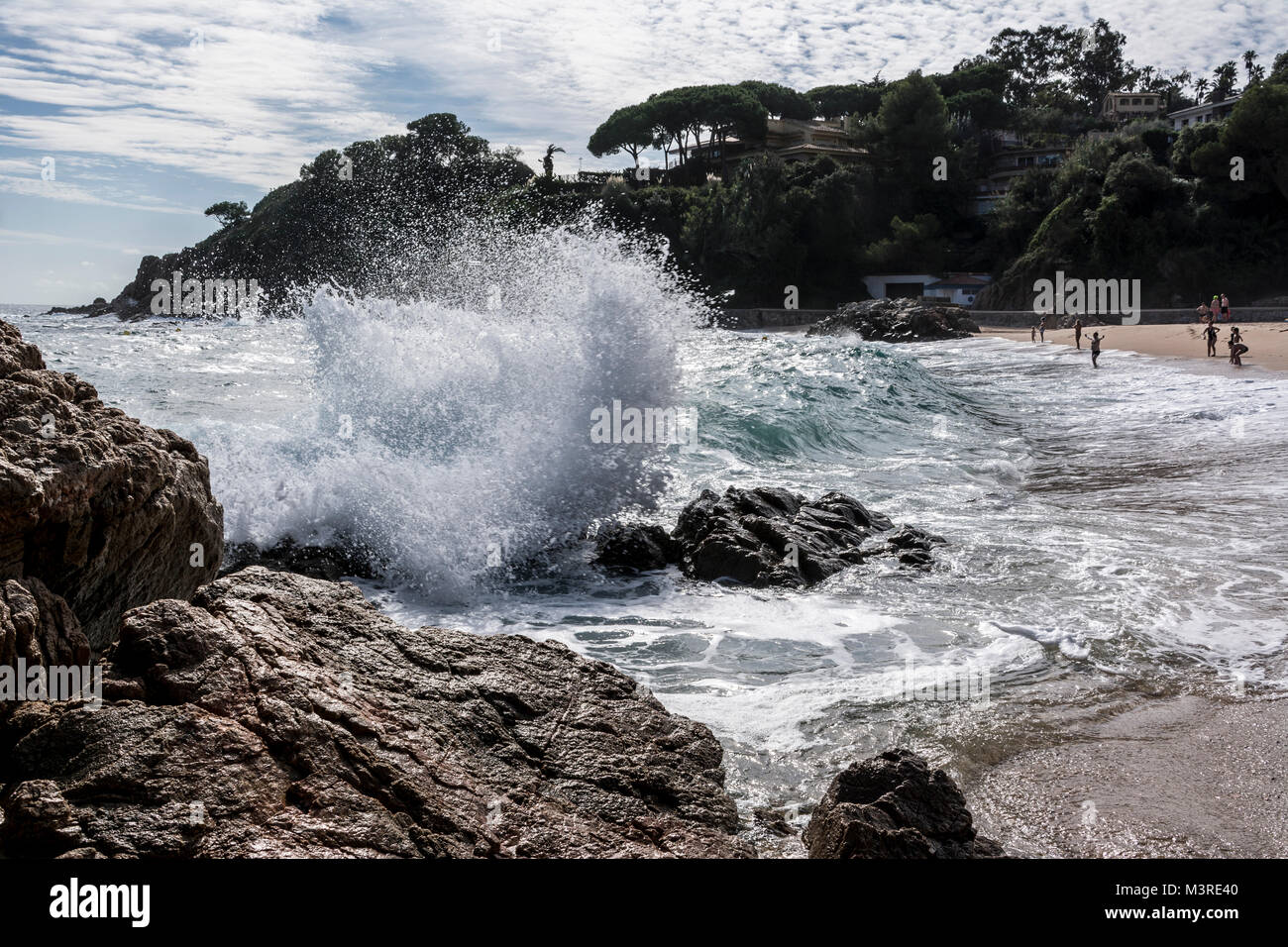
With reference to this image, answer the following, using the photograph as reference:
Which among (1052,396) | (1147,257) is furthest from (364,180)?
(1052,396)

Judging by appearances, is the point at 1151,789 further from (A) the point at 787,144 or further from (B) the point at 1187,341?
(A) the point at 787,144

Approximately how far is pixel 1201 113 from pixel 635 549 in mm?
72175

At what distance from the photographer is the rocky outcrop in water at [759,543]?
712cm

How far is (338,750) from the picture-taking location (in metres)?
2.46

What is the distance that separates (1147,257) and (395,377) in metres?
43.6

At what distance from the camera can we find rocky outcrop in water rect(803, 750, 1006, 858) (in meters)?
2.74

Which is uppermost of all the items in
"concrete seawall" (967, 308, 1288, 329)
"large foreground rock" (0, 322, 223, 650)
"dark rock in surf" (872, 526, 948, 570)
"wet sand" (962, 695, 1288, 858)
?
"concrete seawall" (967, 308, 1288, 329)

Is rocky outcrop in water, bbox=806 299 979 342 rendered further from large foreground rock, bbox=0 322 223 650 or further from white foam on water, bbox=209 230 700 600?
large foreground rock, bbox=0 322 223 650

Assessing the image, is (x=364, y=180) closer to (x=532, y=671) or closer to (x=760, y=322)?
(x=760, y=322)

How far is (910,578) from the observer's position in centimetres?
704

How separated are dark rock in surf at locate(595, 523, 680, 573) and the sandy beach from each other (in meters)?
19.0

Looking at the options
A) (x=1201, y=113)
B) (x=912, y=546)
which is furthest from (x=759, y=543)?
(x=1201, y=113)

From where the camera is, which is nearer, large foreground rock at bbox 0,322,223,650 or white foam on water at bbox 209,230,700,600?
large foreground rock at bbox 0,322,223,650

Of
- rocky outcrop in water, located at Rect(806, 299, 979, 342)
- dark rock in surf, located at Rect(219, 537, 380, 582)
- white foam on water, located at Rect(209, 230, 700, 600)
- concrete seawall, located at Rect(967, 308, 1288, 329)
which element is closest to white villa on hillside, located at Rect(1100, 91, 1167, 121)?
concrete seawall, located at Rect(967, 308, 1288, 329)
